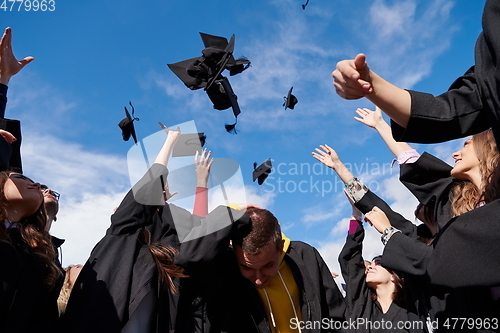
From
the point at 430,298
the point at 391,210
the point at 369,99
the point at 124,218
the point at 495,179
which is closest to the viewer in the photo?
the point at 369,99

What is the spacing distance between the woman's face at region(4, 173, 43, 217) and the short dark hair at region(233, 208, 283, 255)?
1.31 metres

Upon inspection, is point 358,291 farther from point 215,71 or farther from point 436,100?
point 436,100

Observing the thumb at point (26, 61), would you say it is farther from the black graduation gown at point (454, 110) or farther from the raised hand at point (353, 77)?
the black graduation gown at point (454, 110)

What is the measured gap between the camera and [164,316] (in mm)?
2877

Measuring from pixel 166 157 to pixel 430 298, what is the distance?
1945mm

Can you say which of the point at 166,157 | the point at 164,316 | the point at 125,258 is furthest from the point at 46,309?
the point at 166,157

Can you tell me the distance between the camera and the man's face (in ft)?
9.11

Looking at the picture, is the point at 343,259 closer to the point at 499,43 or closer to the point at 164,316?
the point at 164,316

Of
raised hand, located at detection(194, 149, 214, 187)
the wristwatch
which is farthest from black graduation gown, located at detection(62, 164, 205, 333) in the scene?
the wristwatch

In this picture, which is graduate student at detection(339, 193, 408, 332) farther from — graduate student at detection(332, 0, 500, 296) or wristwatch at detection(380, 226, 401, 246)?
graduate student at detection(332, 0, 500, 296)

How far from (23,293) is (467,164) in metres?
2.59

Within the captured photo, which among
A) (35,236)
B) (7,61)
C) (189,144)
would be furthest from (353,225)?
(7,61)

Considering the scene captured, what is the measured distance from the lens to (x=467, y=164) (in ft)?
8.14

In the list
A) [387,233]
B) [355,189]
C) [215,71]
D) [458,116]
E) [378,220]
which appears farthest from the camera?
[355,189]
